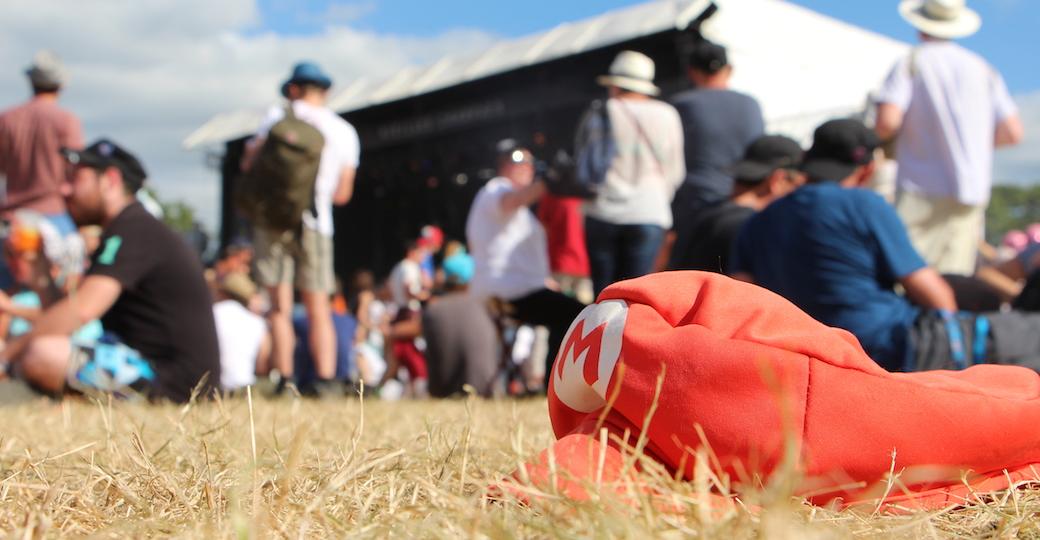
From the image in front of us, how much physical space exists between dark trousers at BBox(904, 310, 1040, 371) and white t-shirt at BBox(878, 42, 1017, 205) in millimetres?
1666

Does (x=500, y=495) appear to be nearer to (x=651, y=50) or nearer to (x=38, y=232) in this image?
(x=38, y=232)

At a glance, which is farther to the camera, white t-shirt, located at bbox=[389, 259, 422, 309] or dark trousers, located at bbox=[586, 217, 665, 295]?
white t-shirt, located at bbox=[389, 259, 422, 309]

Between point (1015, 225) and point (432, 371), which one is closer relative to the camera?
point (432, 371)

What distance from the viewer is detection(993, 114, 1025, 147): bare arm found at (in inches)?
173

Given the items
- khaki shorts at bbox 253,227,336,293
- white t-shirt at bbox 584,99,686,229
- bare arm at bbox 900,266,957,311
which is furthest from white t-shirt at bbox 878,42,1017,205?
khaki shorts at bbox 253,227,336,293

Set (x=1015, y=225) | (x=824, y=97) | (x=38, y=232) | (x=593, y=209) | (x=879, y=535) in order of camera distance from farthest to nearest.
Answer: (x=1015, y=225) < (x=824, y=97) < (x=38, y=232) < (x=593, y=209) < (x=879, y=535)

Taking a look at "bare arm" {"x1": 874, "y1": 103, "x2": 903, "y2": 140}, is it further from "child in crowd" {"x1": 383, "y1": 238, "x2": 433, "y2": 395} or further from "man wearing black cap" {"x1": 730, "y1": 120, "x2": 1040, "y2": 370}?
"child in crowd" {"x1": 383, "y1": 238, "x2": 433, "y2": 395}

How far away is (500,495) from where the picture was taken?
1.12 meters

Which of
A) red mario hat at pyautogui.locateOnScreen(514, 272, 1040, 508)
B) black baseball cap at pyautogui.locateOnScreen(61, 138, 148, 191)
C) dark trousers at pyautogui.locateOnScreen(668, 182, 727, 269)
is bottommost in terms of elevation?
dark trousers at pyautogui.locateOnScreen(668, 182, 727, 269)

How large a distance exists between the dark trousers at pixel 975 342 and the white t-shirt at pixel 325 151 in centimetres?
305

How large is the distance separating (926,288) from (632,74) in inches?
81.3

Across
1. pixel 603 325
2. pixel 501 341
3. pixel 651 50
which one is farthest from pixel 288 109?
pixel 651 50

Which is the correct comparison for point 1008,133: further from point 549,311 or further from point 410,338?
point 410,338

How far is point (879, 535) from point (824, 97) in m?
14.1
